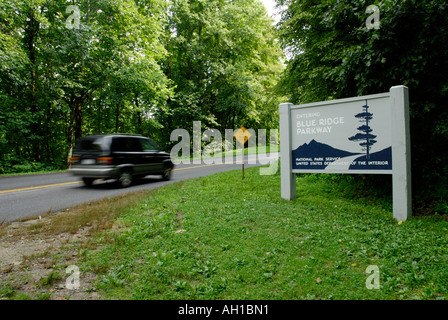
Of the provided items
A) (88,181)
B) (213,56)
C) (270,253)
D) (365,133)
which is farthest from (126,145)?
(213,56)

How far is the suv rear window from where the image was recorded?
31.6ft

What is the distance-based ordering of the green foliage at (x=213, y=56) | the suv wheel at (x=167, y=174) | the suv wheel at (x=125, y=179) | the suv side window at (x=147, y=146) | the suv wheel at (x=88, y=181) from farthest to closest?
the green foliage at (x=213, y=56), the suv wheel at (x=167, y=174), the suv side window at (x=147, y=146), the suv wheel at (x=88, y=181), the suv wheel at (x=125, y=179)

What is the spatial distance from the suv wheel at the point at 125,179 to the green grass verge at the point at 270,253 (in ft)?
12.5

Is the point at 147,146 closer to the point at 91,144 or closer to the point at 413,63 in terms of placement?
the point at 91,144

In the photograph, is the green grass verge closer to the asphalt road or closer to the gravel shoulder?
the gravel shoulder

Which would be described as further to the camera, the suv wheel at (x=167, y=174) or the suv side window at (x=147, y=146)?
the suv wheel at (x=167, y=174)

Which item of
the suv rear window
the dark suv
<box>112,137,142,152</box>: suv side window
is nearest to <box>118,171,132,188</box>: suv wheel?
the dark suv

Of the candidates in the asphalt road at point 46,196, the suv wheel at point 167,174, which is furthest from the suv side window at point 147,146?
the asphalt road at point 46,196

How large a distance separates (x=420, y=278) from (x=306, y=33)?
9.27 metres

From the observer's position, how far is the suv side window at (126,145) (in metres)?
9.84

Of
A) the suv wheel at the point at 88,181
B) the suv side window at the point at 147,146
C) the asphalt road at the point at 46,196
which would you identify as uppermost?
the suv side window at the point at 147,146

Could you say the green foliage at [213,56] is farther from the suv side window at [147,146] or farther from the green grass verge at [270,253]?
the green grass verge at [270,253]
